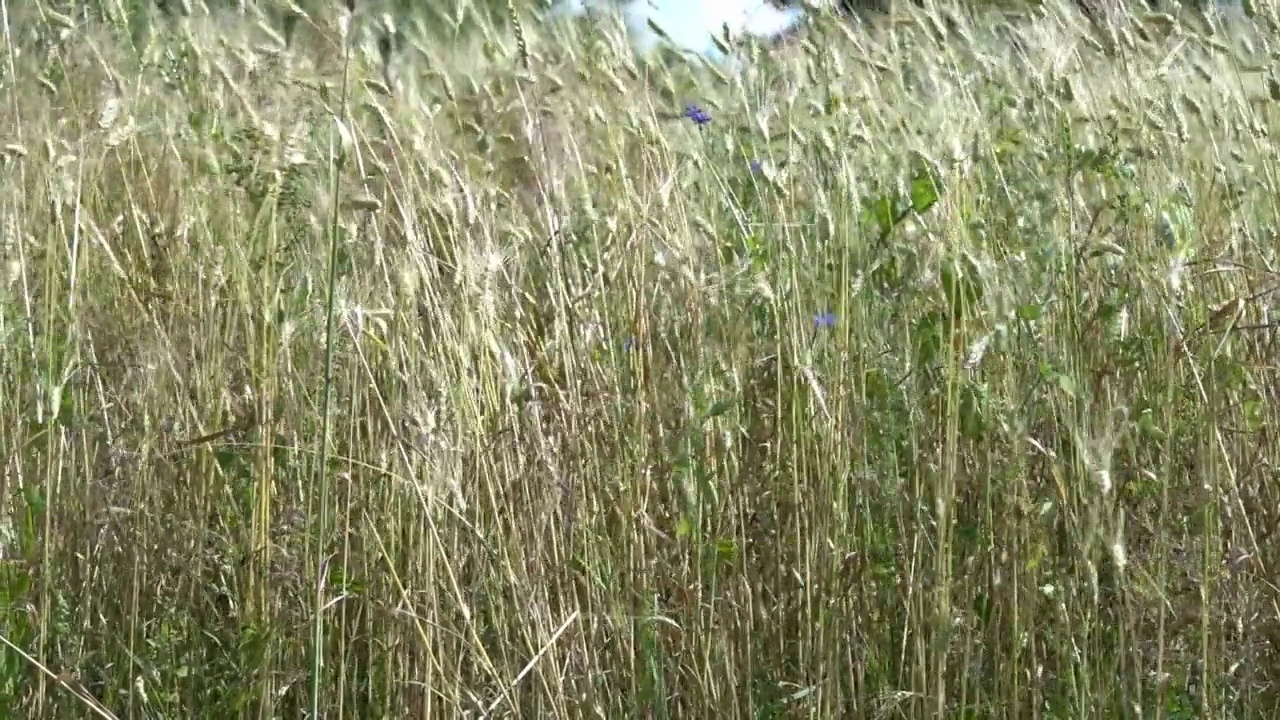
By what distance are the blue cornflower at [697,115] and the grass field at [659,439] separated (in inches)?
11.5

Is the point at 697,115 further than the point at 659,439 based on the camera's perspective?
Yes

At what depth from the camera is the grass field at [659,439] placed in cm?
155

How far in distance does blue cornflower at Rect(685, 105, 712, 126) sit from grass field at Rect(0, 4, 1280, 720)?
0.29 meters

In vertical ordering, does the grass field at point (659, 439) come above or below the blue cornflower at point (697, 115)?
below

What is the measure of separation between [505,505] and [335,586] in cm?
24

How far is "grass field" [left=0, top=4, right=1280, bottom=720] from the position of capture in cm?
155

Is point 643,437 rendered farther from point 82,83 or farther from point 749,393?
point 82,83

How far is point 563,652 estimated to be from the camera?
1610 mm

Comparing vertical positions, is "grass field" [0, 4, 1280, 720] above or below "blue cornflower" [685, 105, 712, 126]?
below

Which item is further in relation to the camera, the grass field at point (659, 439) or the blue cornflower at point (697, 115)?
the blue cornflower at point (697, 115)

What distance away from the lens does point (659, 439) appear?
1731 millimetres

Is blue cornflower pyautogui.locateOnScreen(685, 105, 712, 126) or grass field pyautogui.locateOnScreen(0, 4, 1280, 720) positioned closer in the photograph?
grass field pyautogui.locateOnScreen(0, 4, 1280, 720)

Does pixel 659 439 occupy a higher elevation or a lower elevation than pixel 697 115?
lower

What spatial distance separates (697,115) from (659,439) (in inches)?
33.2
